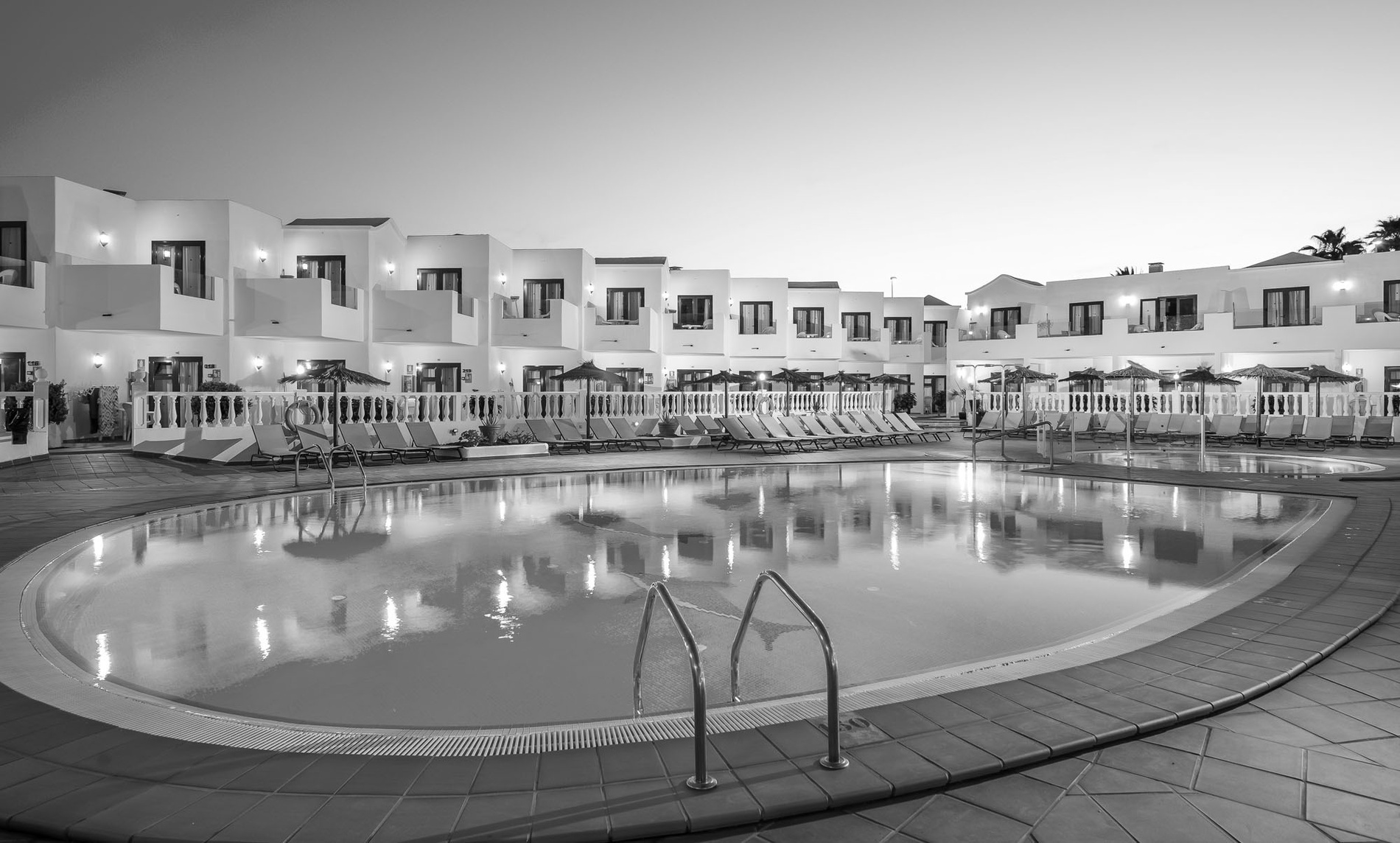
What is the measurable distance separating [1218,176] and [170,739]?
38233 millimetres

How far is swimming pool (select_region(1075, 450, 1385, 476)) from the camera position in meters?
15.5

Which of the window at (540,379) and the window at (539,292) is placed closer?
the window at (540,379)

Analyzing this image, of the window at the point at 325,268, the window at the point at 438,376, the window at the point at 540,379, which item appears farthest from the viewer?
the window at the point at 540,379

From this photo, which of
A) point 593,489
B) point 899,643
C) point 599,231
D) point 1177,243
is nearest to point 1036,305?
point 1177,243

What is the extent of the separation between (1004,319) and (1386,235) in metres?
26.6

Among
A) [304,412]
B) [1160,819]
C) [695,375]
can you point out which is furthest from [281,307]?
[1160,819]

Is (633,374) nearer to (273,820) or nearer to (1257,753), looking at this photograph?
(1257,753)

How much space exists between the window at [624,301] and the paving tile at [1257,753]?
32.8 metres

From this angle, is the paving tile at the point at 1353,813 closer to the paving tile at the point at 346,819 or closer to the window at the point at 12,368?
the paving tile at the point at 346,819

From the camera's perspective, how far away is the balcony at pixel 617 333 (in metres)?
32.3

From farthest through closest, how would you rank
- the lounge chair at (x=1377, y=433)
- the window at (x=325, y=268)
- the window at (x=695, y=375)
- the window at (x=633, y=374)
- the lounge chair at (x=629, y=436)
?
the window at (x=695, y=375), the window at (x=633, y=374), the window at (x=325, y=268), the lounge chair at (x=1377, y=433), the lounge chair at (x=629, y=436)

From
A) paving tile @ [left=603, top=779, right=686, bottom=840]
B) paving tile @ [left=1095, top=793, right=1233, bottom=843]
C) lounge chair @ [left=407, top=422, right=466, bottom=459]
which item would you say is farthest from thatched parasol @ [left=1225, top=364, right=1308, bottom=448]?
paving tile @ [left=603, top=779, right=686, bottom=840]

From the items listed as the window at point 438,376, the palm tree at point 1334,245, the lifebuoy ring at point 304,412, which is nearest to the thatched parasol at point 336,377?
the lifebuoy ring at point 304,412

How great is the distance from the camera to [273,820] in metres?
2.39
